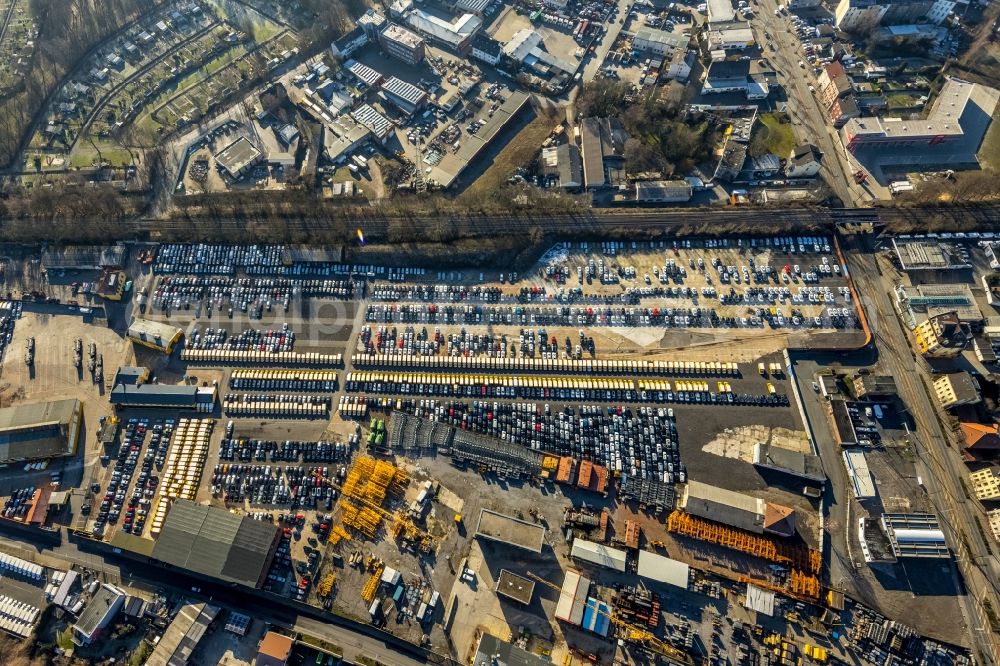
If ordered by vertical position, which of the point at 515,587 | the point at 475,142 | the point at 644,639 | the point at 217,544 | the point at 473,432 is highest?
the point at 475,142

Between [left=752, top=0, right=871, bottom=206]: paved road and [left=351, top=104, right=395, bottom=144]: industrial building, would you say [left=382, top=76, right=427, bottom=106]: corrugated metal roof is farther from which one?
[left=752, top=0, right=871, bottom=206]: paved road

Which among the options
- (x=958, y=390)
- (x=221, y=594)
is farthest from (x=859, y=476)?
(x=221, y=594)

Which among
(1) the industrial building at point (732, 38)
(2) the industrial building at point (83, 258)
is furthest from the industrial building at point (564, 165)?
(2) the industrial building at point (83, 258)

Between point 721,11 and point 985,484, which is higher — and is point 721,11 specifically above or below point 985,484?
above

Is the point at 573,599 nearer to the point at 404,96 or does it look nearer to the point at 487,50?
the point at 404,96

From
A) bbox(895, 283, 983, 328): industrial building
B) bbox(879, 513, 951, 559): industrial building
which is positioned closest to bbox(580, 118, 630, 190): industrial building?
bbox(895, 283, 983, 328): industrial building

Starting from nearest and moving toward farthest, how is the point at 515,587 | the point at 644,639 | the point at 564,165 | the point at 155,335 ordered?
the point at 644,639
the point at 515,587
the point at 155,335
the point at 564,165

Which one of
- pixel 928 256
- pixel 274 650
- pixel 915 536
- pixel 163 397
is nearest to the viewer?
pixel 274 650
